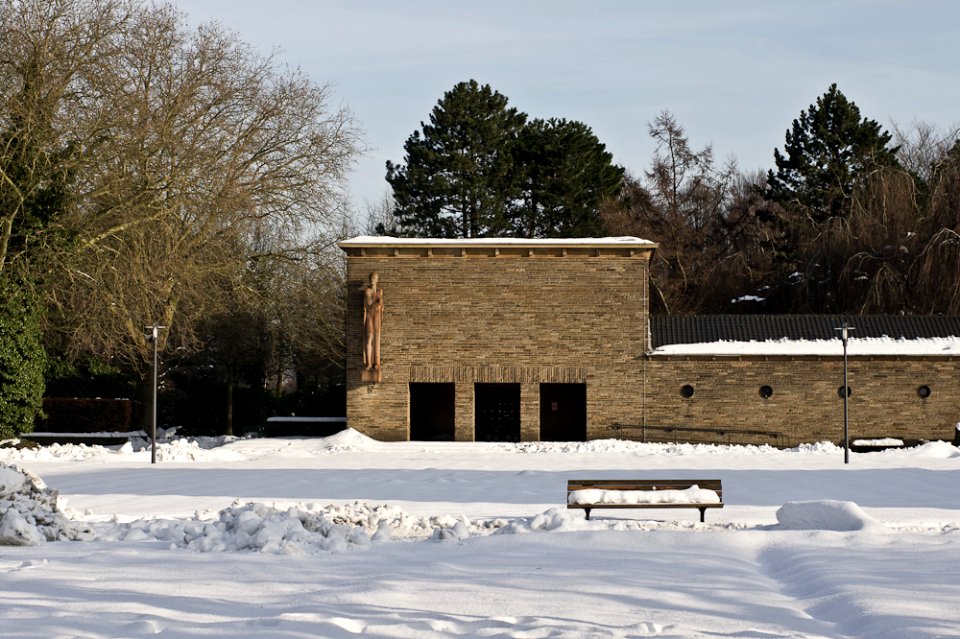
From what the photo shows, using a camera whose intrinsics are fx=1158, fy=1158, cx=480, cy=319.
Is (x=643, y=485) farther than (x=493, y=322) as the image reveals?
No

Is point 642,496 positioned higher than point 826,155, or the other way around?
point 826,155

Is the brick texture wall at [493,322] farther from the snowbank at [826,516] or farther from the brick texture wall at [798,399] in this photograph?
the snowbank at [826,516]

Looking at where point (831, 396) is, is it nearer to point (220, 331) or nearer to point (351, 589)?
point (220, 331)

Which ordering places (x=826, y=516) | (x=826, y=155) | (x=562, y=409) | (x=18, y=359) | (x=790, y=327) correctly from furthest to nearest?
(x=826, y=155) < (x=562, y=409) < (x=790, y=327) < (x=18, y=359) < (x=826, y=516)

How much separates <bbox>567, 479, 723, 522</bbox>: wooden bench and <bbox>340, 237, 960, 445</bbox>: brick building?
18.1 meters

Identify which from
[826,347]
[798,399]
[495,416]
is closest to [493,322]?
[495,416]

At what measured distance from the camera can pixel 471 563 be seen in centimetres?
1095

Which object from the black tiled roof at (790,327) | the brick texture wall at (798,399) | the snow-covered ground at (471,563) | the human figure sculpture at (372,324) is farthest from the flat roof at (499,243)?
the snow-covered ground at (471,563)

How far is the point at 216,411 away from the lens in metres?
42.7

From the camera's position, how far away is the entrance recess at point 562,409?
121 feet

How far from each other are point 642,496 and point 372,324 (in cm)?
1931

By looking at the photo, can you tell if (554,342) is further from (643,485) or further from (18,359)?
(643,485)

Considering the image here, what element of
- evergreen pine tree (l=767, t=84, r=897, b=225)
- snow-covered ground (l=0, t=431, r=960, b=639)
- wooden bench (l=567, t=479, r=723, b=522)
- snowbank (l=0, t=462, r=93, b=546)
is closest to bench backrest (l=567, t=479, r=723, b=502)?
wooden bench (l=567, t=479, r=723, b=522)

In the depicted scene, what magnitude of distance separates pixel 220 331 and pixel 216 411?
314cm
